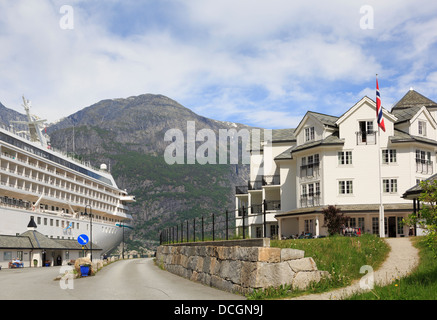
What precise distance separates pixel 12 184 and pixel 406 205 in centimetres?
4977

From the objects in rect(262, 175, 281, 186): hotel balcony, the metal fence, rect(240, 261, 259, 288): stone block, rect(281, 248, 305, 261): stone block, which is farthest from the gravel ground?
rect(262, 175, 281, 186): hotel balcony

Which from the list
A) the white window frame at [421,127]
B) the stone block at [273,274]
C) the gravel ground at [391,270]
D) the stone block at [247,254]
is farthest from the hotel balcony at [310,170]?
the stone block at [273,274]

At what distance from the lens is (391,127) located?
43.5m

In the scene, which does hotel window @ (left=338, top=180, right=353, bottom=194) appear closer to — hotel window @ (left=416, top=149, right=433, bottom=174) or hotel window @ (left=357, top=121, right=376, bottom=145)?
hotel window @ (left=357, top=121, right=376, bottom=145)

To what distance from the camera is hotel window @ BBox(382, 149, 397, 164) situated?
42844mm

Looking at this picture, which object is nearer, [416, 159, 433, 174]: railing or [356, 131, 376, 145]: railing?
[416, 159, 433, 174]: railing

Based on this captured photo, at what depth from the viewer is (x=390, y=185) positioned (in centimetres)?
4228

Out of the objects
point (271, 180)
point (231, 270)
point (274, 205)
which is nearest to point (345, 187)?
point (274, 205)

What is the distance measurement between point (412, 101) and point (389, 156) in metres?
12.8

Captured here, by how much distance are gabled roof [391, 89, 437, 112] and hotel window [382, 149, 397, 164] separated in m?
10.8

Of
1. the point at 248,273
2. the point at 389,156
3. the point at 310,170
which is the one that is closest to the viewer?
the point at 248,273

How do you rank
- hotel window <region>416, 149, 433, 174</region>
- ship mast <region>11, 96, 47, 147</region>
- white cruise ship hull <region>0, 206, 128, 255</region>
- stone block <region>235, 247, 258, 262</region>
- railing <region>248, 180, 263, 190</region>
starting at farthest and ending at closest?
ship mast <region>11, 96, 47, 147</region>
white cruise ship hull <region>0, 206, 128, 255</region>
railing <region>248, 180, 263, 190</region>
hotel window <region>416, 149, 433, 174</region>
stone block <region>235, 247, 258, 262</region>

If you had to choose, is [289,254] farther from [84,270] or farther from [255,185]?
[255,185]
